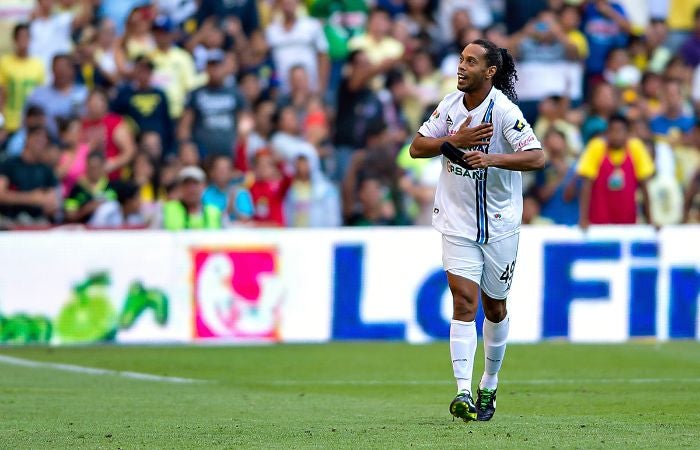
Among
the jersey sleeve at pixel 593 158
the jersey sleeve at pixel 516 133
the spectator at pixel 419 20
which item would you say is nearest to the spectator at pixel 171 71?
the spectator at pixel 419 20

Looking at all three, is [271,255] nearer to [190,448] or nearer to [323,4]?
[323,4]

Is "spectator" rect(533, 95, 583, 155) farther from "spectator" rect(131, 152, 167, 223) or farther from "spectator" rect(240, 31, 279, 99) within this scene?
"spectator" rect(131, 152, 167, 223)

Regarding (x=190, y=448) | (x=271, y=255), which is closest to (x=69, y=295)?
(x=271, y=255)

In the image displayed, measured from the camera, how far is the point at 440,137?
30.2 ft

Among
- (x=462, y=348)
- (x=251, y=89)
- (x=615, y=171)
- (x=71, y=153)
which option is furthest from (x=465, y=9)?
(x=462, y=348)

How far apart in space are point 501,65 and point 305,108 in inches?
411

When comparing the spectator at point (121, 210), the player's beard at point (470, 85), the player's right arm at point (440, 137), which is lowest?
the spectator at point (121, 210)

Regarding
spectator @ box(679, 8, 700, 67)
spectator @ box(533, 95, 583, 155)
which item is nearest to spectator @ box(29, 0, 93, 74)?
spectator @ box(533, 95, 583, 155)

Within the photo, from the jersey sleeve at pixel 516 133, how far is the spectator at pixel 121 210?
825cm

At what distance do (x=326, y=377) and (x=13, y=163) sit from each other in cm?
632

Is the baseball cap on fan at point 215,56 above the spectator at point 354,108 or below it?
above

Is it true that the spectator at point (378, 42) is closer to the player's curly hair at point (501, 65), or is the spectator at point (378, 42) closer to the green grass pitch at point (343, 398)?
the green grass pitch at point (343, 398)

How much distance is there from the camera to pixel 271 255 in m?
15.9

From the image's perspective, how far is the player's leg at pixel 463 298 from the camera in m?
9.02
